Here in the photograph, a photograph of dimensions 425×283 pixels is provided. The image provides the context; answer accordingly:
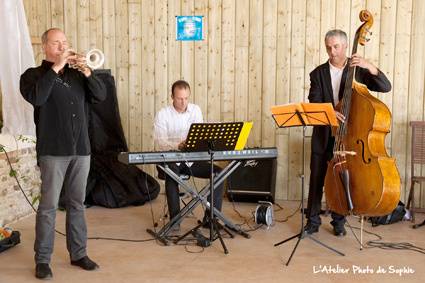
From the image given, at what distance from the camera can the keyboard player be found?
442cm

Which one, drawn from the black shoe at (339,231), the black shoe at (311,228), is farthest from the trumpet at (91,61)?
the black shoe at (339,231)

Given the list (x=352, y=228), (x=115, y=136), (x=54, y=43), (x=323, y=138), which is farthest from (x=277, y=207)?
(x=54, y=43)

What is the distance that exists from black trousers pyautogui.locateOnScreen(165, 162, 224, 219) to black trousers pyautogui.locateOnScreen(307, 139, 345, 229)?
2.46ft

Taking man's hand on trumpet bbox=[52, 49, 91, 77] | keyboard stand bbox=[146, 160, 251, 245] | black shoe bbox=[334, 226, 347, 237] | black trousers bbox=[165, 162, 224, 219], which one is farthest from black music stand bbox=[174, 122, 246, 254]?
black shoe bbox=[334, 226, 347, 237]

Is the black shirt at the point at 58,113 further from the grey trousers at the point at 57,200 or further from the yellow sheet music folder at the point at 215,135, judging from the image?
the yellow sheet music folder at the point at 215,135

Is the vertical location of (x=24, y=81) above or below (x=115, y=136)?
above

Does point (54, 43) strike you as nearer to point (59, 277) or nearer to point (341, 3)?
point (59, 277)

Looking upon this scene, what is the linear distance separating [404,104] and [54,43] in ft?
11.6

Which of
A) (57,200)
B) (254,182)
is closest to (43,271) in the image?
(57,200)

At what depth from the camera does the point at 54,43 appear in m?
3.28

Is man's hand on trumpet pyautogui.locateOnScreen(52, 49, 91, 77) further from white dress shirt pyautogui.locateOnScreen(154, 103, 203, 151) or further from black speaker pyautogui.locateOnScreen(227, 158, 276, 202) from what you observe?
black speaker pyautogui.locateOnScreen(227, 158, 276, 202)

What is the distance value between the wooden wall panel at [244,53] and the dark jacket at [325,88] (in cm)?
133

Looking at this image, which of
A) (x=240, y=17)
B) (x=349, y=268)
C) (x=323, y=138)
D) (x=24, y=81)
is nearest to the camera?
(x=24, y=81)

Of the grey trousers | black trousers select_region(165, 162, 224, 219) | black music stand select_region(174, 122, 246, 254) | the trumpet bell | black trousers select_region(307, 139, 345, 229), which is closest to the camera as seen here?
the grey trousers
